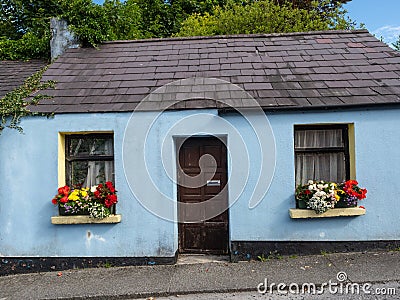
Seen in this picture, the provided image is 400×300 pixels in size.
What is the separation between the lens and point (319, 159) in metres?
7.30

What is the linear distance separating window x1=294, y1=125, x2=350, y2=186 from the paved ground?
1.43 m

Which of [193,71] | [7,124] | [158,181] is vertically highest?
[193,71]

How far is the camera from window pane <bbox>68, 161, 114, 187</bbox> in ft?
24.2

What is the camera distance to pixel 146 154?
7.18 m

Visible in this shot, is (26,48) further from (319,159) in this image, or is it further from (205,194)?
(319,159)

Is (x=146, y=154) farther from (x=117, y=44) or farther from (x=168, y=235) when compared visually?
(x=117, y=44)

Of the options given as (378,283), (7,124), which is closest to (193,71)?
(7,124)

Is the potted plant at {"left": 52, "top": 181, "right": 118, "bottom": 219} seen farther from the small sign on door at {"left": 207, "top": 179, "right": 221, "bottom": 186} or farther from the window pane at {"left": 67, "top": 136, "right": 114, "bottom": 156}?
the small sign on door at {"left": 207, "top": 179, "right": 221, "bottom": 186}

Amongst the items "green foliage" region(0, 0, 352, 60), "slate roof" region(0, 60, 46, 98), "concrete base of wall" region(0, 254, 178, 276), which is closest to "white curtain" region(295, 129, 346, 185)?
"concrete base of wall" region(0, 254, 178, 276)

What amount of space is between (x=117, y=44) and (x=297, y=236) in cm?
639

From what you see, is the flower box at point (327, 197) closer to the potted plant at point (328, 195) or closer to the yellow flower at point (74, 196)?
the potted plant at point (328, 195)

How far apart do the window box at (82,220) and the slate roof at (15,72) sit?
9.93 feet

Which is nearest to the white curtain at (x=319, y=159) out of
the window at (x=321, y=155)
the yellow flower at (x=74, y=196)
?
the window at (x=321, y=155)

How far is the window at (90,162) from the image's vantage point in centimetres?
738
